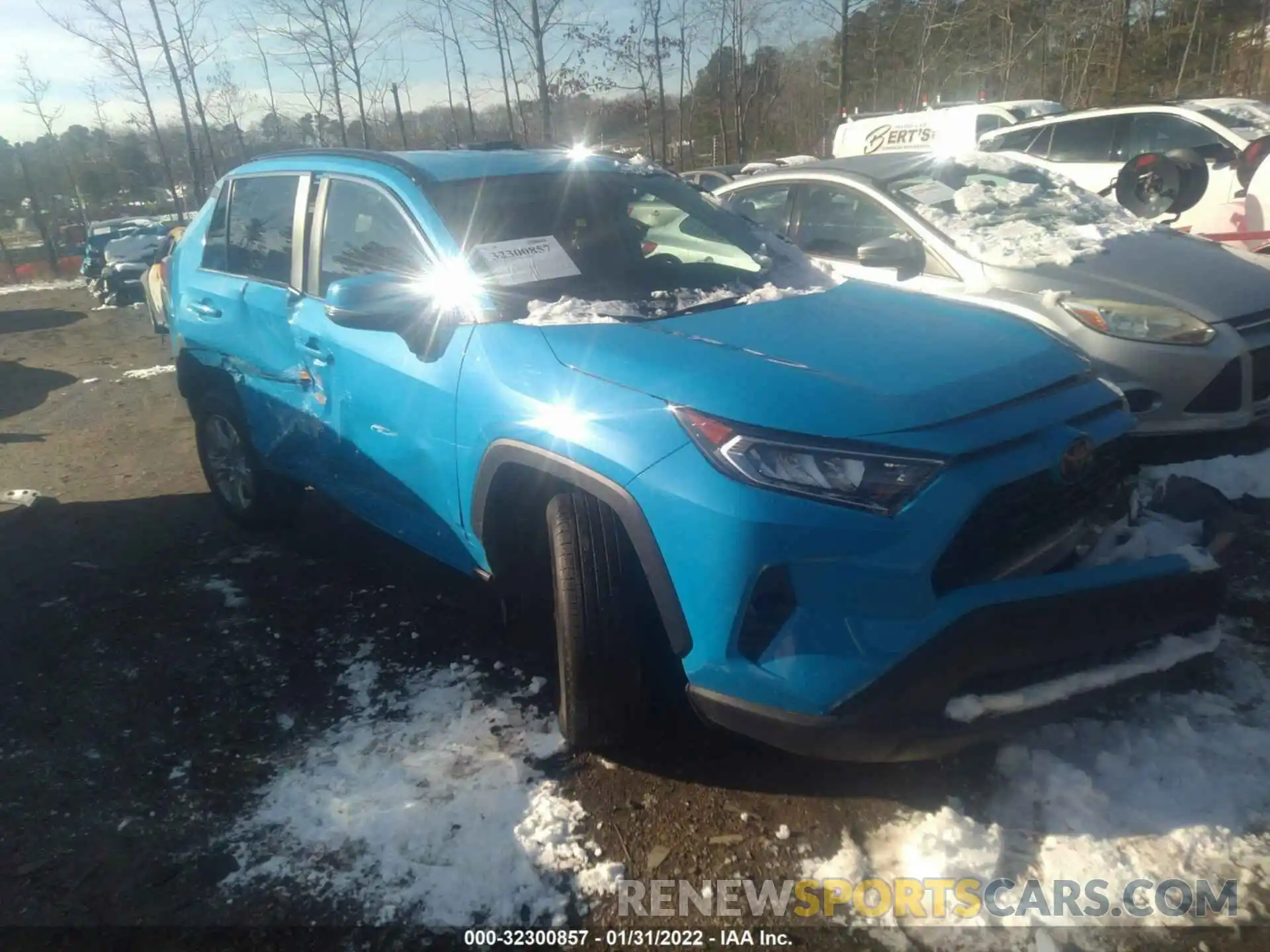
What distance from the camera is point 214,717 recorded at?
3129 mm

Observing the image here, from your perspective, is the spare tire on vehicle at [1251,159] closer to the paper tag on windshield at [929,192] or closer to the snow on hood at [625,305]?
the paper tag on windshield at [929,192]

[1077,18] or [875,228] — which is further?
[1077,18]

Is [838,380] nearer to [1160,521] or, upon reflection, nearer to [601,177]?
[1160,521]

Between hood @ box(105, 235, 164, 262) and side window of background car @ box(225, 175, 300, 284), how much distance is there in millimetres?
14362

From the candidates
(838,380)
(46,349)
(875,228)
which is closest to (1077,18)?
(875,228)

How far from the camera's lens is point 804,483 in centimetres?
210

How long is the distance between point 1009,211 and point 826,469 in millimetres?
3780

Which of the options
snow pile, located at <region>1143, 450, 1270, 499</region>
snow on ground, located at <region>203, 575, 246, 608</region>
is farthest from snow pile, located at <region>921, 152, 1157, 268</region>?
snow on ground, located at <region>203, 575, 246, 608</region>

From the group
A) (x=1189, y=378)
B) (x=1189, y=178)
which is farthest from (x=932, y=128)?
(x=1189, y=378)

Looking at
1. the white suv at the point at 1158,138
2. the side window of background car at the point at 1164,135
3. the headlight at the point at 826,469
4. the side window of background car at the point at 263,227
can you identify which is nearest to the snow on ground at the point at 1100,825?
the headlight at the point at 826,469

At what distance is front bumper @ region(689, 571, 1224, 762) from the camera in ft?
6.66

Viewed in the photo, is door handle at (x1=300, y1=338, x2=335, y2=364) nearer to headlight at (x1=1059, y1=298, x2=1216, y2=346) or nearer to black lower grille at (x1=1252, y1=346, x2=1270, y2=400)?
headlight at (x1=1059, y1=298, x2=1216, y2=346)

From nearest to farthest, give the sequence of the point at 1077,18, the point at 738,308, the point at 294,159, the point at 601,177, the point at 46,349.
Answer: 1. the point at 738,308
2. the point at 601,177
3. the point at 294,159
4. the point at 46,349
5. the point at 1077,18

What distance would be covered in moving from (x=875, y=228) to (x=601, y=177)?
6.99ft
